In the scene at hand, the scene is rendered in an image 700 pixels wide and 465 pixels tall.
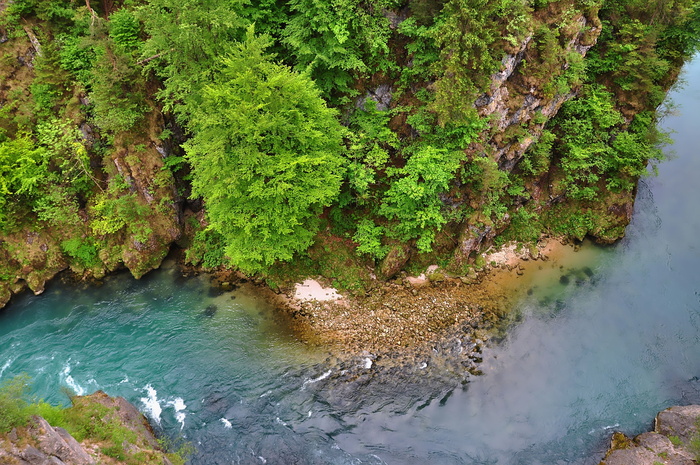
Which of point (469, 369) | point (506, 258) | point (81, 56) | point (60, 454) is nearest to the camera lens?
point (60, 454)

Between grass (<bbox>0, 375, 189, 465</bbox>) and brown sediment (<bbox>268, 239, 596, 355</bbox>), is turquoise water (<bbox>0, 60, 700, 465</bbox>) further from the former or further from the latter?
grass (<bbox>0, 375, 189, 465</bbox>)

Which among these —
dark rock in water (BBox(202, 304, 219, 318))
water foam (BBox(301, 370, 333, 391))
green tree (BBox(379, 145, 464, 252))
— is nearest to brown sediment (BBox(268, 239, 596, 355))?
water foam (BBox(301, 370, 333, 391))

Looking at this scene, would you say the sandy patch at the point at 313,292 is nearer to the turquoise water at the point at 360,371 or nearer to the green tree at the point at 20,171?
the turquoise water at the point at 360,371

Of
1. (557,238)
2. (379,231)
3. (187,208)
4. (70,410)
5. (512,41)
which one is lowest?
(70,410)

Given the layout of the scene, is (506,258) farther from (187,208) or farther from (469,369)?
(187,208)

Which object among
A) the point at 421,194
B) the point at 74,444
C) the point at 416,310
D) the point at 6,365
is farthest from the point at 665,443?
the point at 6,365

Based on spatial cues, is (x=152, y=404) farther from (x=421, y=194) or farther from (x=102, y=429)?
(x=421, y=194)

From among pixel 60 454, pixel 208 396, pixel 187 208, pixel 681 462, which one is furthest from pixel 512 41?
pixel 60 454
